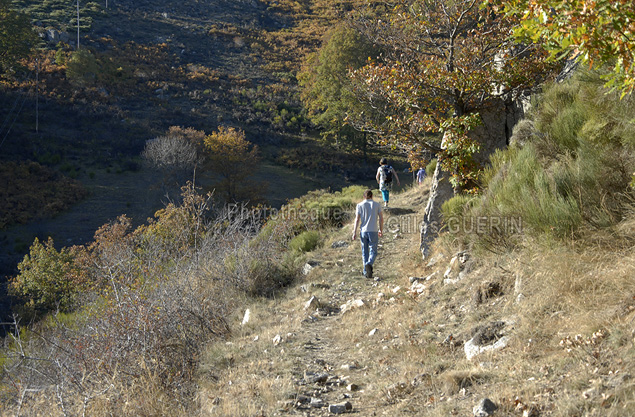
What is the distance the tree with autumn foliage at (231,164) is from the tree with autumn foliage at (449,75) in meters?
21.9

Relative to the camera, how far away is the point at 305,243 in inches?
446

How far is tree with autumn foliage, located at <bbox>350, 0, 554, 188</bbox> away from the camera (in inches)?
279

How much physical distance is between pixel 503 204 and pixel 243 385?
3.54 m

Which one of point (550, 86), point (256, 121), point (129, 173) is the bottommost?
point (129, 173)

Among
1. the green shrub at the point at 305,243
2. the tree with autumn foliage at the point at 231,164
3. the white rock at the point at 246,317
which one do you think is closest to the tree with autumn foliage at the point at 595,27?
the white rock at the point at 246,317

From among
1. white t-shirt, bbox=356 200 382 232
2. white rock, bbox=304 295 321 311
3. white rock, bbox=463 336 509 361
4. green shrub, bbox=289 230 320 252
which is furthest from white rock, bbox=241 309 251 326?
green shrub, bbox=289 230 320 252

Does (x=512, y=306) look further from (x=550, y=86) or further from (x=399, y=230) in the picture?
(x=399, y=230)

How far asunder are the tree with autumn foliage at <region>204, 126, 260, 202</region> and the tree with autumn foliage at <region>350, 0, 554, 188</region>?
21946 mm

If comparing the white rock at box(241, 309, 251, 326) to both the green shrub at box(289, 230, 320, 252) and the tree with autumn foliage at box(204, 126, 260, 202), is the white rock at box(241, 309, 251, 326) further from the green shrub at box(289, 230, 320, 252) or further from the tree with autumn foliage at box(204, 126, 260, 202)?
the tree with autumn foliage at box(204, 126, 260, 202)

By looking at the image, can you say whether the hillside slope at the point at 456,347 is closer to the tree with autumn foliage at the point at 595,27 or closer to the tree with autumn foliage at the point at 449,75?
the tree with autumn foliage at the point at 595,27

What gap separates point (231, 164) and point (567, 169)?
88.5 ft

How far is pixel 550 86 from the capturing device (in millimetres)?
6746

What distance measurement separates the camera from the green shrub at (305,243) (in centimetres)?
1129

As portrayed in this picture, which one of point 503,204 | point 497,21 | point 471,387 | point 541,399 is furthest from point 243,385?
point 497,21
